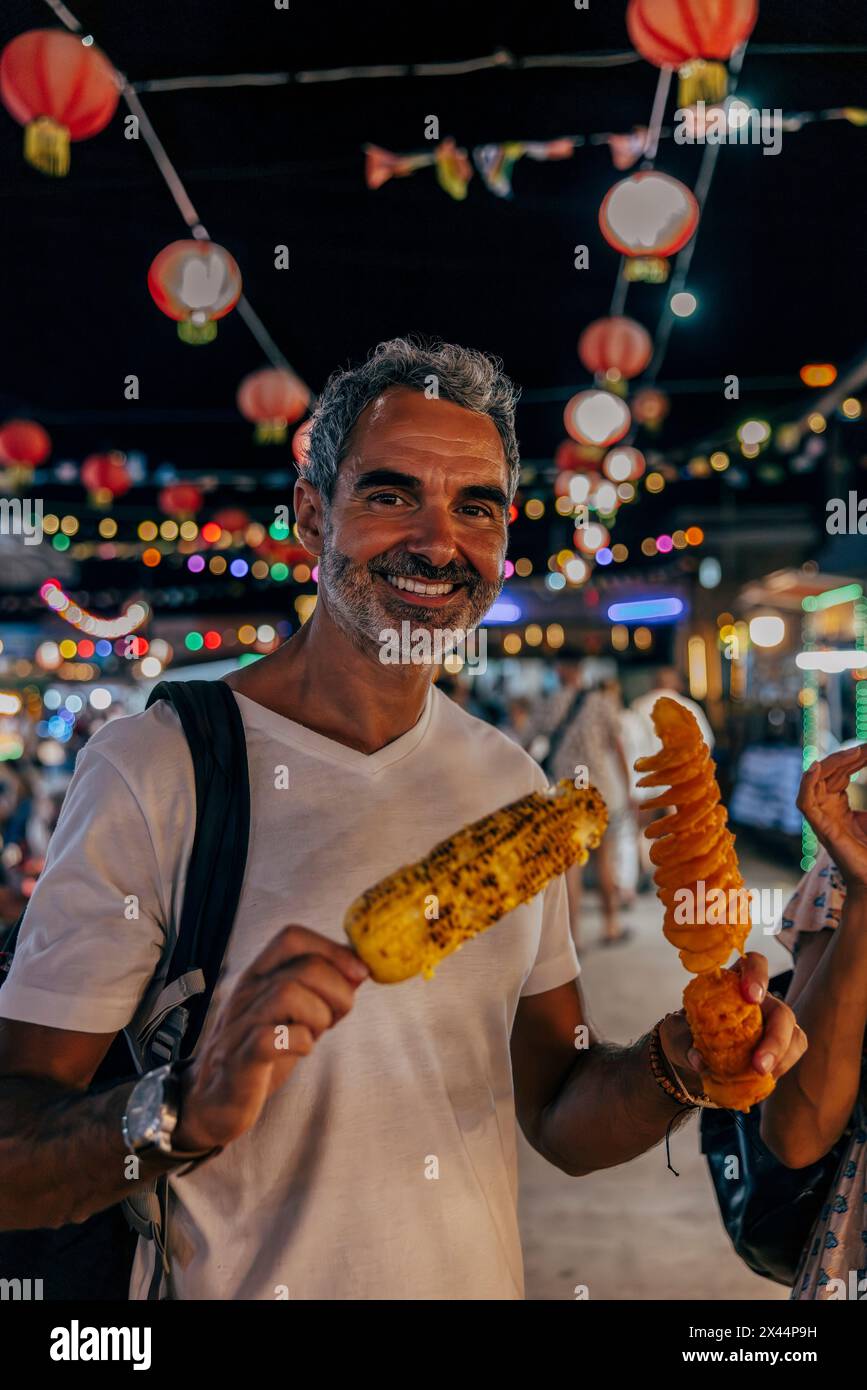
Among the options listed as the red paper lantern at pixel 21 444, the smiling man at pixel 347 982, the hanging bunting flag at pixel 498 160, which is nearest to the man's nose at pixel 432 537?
the smiling man at pixel 347 982

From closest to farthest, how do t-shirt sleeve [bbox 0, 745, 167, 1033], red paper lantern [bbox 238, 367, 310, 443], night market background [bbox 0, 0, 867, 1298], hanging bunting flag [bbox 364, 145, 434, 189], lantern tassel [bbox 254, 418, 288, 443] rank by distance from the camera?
t-shirt sleeve [bbox 0, 745, 167, 1033] < night market background [bbox 0, 0, 867, 1298] < hanging bunting flag [bbox 364, 145, 434, 189] < red paper lantern [bbox 238, 367, 310, 443] < lantern tassel [bbox 254, 418, 288, 443]

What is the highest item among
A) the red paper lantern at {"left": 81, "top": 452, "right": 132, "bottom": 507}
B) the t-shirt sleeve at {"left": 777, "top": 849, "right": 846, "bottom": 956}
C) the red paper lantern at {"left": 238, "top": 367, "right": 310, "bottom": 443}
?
the red paper lantern at {"left": 81, "top": 452, "right": 132, "bottom": 507}

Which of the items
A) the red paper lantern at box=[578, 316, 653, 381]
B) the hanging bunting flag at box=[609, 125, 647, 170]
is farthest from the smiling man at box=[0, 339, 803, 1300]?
the red paper lantern at box=[578, 316, 653, 381]

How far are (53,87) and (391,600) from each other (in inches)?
166

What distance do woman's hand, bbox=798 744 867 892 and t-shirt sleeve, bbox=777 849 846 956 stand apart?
10 centimetres

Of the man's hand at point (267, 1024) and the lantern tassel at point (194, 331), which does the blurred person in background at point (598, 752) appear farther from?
the man's hand at point (267, 1024)

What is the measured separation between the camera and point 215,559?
74.9ft

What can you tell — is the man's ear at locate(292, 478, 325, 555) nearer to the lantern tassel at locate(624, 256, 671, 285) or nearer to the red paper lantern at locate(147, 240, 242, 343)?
the lantern tassel at locate(624, 256, 671, 285)

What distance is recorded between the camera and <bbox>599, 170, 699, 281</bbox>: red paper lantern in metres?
6.23

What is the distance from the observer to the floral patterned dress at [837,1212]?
202 centimetres

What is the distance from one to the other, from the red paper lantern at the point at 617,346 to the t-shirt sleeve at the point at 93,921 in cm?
848

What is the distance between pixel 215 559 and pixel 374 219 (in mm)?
13767

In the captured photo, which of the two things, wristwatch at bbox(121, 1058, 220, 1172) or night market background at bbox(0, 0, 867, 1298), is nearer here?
wristwatch at bbox(121, 1058, 220, 1172)

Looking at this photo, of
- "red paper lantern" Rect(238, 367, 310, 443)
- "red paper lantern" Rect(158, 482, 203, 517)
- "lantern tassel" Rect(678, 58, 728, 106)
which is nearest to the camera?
"lantern tassel" Rect(678, 58, 728, 106)
